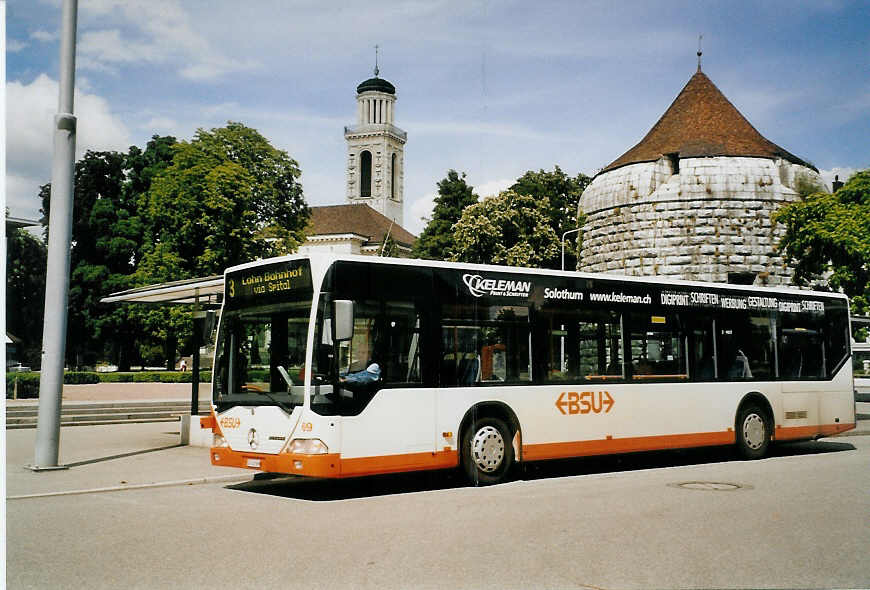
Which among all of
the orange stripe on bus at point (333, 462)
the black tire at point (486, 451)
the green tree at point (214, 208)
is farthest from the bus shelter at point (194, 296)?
the green tree at point (214, 208)

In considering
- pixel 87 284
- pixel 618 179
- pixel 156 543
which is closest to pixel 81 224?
pixel 87 284

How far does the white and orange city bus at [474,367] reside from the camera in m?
10.9

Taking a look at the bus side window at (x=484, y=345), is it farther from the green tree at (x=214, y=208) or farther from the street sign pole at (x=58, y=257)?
the green tree at (x=214, y=208)

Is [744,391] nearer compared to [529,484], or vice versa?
[529,484]

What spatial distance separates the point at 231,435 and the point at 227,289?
6.71 ft

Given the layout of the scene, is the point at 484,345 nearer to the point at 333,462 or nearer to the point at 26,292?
the point at 333,462

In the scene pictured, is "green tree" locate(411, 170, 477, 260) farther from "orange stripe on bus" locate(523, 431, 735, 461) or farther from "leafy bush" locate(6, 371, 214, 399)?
"orange stripe on bus" locate(523, 431, 735, 461)

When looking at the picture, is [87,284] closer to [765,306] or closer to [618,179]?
[618,179]

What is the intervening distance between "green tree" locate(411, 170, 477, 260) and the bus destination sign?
4213 centimetres

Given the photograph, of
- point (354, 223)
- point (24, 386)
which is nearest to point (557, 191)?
point (24, 386)

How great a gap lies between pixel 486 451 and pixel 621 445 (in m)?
2.73

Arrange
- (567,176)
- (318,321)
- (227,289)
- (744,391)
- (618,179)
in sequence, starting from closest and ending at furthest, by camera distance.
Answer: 1. (318,321)
2. (227,289)
3. (744,391)
4. (618,179)
5. (567,176)

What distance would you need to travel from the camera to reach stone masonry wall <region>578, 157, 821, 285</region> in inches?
1628

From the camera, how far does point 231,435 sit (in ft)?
38.0
